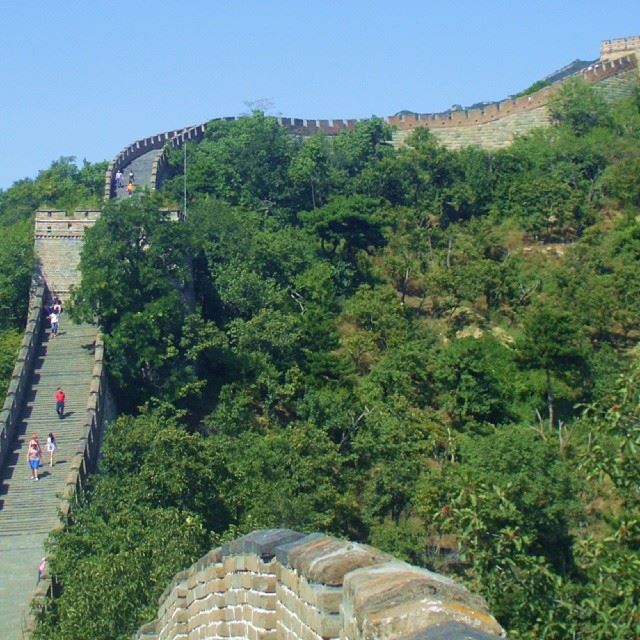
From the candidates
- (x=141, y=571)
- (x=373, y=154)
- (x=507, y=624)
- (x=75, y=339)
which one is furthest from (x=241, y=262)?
(x=507, y=624)

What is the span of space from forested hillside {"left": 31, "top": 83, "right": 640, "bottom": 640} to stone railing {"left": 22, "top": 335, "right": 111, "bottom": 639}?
0.32 meters

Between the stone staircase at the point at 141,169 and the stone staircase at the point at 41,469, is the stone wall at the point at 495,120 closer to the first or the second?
the stone staircase at the point at 141,169

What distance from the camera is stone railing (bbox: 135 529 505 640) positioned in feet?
17.2

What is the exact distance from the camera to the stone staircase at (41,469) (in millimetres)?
22922

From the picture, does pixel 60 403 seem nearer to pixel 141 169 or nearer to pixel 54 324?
pixel 54 324

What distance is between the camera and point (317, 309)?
36.0m

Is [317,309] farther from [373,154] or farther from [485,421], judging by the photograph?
[373,154]

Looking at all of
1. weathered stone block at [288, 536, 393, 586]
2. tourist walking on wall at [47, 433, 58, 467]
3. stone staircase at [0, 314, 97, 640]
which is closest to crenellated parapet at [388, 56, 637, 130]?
stone staircase at [0, 314, 97, 640]

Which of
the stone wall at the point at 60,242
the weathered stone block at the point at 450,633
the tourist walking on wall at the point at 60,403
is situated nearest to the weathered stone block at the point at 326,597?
the weathered stone block at the point at 450,633

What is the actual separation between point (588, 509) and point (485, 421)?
5229 mm

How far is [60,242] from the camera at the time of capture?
1334 inches

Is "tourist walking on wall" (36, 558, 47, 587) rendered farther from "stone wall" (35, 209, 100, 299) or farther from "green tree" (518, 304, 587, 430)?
"green tree" (518, 304, 587, 430)

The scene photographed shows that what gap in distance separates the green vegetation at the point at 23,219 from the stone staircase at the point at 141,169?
2.68ft

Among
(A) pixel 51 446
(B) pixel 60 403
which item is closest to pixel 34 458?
(A) pixel 51 446
